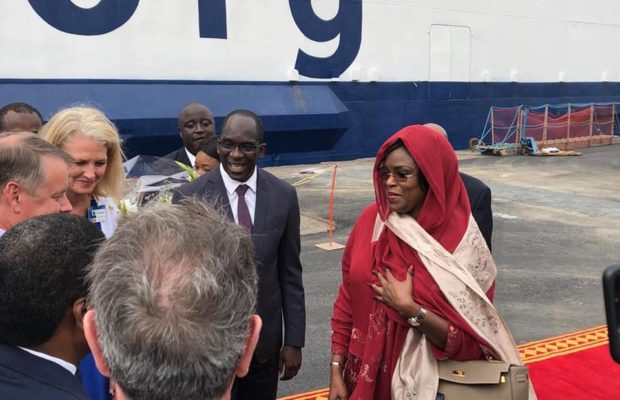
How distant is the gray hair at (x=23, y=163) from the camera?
2.01m

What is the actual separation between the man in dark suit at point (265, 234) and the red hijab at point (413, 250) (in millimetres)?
483

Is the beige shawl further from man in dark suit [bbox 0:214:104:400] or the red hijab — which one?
man in dark suit [bbox 0:214:104:400]

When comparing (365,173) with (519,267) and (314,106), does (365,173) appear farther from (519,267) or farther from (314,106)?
(519,267)

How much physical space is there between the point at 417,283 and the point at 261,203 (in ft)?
2.61

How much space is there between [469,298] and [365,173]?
12.6 meters

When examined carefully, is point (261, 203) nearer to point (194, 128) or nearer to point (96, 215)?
point (96, 215)

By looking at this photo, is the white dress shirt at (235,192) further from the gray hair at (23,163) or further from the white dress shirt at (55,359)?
the white dress shirt at (55,359)

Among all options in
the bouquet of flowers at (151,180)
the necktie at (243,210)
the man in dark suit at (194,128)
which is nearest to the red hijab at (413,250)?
the necktie at (243,210)

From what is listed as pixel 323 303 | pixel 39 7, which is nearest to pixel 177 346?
pixel 323 303

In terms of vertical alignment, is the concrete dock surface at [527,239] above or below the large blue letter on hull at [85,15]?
below

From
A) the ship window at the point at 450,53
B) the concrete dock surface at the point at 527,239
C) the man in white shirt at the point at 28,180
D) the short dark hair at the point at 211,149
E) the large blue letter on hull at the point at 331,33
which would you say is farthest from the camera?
the ship window at the point at 450,53

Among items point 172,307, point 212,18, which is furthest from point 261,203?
point 212,18

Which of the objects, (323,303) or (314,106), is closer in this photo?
(323,303)

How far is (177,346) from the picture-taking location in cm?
102
